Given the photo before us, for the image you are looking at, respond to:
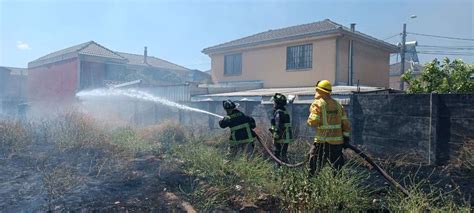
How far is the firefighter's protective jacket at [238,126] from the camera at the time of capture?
6.39 metres

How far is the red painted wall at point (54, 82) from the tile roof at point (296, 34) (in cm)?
922

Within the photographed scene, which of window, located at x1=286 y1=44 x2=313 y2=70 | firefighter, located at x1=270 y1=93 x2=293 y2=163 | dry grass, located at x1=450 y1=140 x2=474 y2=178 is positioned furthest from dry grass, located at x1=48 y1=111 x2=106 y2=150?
window, located at x1=286 y1=44 x2=313 y2=70

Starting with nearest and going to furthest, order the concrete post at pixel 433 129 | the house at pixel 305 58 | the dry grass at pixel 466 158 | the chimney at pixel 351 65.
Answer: the dry grass at pixel 466 158 → the concrete post at pixel 433 129 → the house at pixel 305 58 → the chimney at pixel 351 65

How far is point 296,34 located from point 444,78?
8097mm

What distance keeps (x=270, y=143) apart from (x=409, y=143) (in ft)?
10.0

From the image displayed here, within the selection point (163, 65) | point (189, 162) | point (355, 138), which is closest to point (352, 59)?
point (355, 138)

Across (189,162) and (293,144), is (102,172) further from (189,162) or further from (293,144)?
(293,144)

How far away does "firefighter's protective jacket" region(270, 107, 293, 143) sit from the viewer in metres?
6.16

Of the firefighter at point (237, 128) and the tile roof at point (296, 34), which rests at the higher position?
the tile roof at point (296, 34)

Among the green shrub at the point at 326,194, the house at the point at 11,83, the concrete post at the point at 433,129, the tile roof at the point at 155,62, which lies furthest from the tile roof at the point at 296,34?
the house at the point at 11,83

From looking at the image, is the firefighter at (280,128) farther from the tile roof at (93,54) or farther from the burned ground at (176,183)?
the tile roof at (93,54)

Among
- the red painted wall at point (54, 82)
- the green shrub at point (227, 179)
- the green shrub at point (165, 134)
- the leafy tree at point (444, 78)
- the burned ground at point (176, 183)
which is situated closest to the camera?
the burned ground at point (176, 183)

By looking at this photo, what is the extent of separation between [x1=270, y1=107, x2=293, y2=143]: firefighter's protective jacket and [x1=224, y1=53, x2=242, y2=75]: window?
12.8m

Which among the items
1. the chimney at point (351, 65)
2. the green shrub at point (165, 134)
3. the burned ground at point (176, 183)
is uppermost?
the chimney at point (351, 65)
